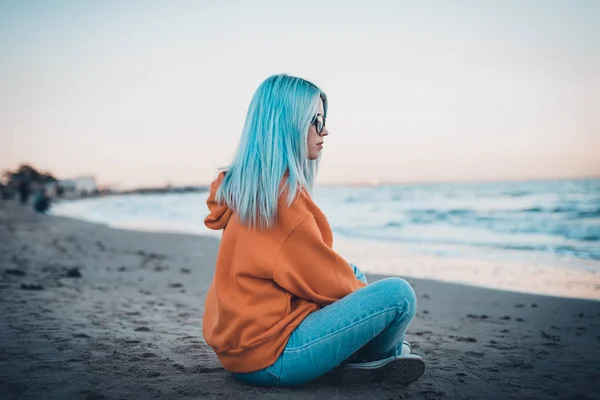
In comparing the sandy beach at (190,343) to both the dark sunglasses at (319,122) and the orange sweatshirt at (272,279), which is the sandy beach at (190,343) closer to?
the orange sweatshirt at (272,279)

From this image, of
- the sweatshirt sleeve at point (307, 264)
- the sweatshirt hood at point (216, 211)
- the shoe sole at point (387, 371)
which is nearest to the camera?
the sweatshirt sleeve at point (307, 264)

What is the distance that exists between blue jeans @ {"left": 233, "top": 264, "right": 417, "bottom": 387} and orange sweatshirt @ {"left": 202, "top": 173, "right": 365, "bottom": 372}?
5 centimetres

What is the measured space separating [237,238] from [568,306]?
374cm

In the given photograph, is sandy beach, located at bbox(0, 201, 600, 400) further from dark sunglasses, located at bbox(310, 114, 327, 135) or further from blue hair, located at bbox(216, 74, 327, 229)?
dark sunglasses, located at bbox(310, 114, 327, 135)

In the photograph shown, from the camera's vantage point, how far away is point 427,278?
18.8ft

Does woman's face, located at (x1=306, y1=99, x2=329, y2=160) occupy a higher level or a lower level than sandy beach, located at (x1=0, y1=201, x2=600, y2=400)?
higher

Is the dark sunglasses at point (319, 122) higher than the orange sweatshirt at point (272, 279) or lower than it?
higher

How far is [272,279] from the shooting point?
6.14ft

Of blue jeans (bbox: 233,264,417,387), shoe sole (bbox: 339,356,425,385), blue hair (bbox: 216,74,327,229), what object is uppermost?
blue hair (bbox: 216,74,327,229)

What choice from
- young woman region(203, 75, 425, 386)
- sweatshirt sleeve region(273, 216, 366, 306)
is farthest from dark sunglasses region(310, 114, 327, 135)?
sweatshirt sleeve region(273, 216, 366, 306)

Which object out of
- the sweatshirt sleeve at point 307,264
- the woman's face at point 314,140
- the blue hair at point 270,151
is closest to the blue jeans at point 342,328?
the sweatshirt sleeve at point 307,264

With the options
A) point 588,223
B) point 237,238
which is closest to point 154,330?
point 237,238

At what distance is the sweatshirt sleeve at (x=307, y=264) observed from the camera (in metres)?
1.82

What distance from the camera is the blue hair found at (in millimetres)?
1828
